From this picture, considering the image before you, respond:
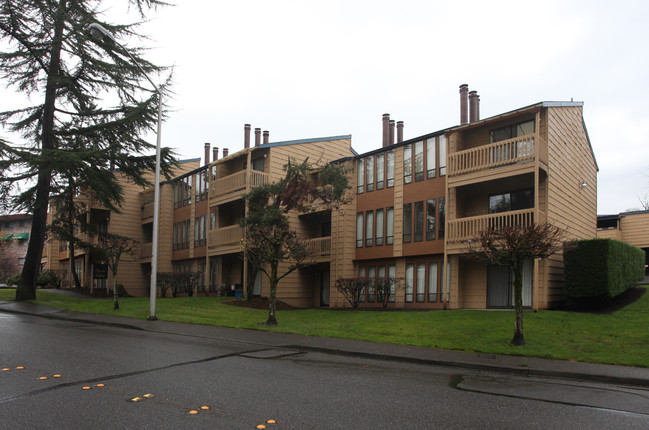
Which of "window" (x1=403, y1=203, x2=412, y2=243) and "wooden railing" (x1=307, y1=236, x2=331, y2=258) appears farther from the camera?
"wooden railing" (x1=307, y1=236, x2=331, y2=258)

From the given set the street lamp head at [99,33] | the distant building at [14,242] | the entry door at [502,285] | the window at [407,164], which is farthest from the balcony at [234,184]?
the distant building at [14,242]

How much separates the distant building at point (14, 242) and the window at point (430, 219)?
194ft

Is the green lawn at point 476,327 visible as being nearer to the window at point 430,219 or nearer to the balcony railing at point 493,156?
the window at point 430,219

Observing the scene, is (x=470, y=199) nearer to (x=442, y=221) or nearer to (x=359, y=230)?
(x=442, y=221)

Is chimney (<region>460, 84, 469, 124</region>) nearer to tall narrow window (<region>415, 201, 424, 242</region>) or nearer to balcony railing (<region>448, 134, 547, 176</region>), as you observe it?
balcony railing (<region>448, 134, 547, 176</region>)

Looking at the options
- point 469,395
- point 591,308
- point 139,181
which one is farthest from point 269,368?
point 139,181

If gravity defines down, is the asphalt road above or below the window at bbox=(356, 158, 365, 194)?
below

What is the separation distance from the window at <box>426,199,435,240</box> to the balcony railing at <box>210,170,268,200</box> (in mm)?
9444

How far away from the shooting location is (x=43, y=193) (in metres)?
24.8

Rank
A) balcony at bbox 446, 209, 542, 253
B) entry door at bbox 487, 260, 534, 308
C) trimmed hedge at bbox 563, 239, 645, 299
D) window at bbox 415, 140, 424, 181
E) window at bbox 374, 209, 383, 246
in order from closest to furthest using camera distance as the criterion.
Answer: trimmed hedge at bbox 563, 239, 645, 299 < balcony at bbox 446, 209, 542, 253 < entry door at bbox 487, 260, 534, 308 < window at bbox 415, 140, 424, 181 < window at bbox 374, 209, 383, 246

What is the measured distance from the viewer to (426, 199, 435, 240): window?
2180 centimetres

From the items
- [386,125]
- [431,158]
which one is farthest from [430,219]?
[386,125]

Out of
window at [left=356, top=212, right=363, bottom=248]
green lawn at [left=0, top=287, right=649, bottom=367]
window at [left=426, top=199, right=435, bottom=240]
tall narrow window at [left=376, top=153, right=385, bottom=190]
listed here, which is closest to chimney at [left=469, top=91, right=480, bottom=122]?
tall narrow window at [left=376, top=153, right=385, bottom=190]

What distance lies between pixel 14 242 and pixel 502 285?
77.3 meters
